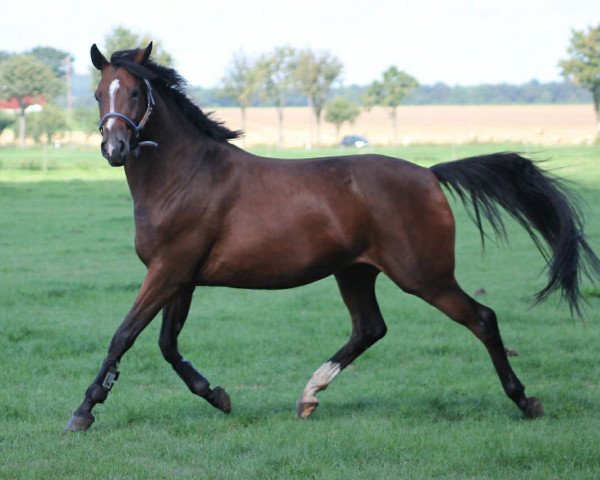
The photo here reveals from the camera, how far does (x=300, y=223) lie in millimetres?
6230

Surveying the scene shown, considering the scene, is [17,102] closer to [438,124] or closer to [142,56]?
[438,124]

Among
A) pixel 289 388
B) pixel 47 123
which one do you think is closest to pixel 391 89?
pixel 47 123

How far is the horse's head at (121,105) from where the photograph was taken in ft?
19.0

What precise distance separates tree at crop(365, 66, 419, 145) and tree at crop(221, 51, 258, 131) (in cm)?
974

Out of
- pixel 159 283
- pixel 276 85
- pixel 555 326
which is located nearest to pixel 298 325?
pixel 555 326

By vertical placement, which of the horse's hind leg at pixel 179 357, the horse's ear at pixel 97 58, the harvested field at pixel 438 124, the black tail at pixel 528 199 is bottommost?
the harvested field at pixel 438 124

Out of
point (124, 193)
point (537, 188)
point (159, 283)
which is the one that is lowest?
point (124, 193)

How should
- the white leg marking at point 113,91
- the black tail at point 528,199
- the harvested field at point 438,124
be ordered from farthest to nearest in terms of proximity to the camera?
1. the harvested field at point 438,124
2. the black tail at point 528,199
3. the white leg marking at point 113,91

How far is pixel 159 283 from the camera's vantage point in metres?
6.00

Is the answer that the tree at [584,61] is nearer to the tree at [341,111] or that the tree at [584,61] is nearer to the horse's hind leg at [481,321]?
the tree at [341,111]

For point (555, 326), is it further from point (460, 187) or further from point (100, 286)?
point (100, 286)

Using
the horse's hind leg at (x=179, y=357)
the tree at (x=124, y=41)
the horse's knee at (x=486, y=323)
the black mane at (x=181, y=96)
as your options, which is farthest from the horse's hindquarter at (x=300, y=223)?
the tree at (x=124, y=41)

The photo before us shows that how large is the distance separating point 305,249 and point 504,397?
177 centimetres

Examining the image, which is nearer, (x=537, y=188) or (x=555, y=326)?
(x=537, y=188)
